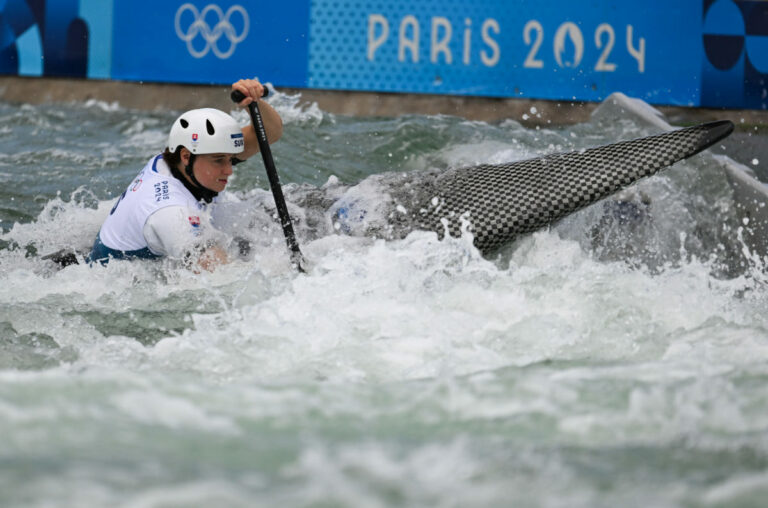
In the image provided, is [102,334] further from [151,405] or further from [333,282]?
[151,405]

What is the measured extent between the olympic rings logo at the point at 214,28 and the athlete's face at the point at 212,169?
5.73m

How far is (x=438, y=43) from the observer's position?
10.4 m

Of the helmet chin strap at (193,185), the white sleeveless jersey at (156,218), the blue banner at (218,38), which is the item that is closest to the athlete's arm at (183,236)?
the white sleeveless jersey at (156,218)

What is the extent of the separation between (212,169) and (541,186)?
177 cm

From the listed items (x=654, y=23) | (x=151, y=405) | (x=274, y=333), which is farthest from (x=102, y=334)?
(x=654, y=23)

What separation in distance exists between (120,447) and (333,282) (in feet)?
6.32

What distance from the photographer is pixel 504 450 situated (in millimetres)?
2738

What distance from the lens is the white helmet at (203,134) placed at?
16.3 ft

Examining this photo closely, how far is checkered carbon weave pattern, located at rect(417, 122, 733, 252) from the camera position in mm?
5156

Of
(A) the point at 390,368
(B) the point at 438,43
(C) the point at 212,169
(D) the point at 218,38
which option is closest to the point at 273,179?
(C) the point at 212,169

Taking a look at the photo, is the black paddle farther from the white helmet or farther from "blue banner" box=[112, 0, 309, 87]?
"blue banner" box=[112, 0, 309, 87]

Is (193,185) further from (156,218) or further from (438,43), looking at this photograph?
(438,43)

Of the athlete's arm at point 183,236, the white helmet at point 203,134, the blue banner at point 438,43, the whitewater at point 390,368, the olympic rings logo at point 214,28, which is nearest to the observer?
the whitewater at point 390,368

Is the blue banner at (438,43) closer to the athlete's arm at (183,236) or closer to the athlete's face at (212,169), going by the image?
the athlete's face at (212,169)
